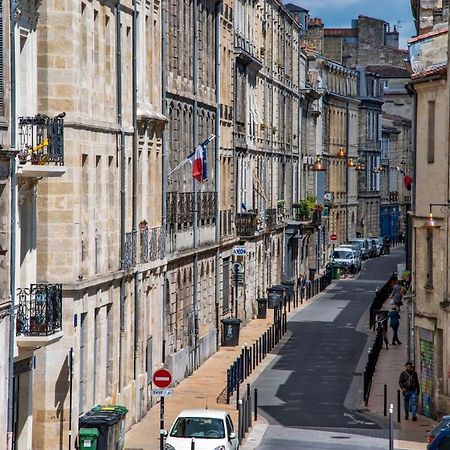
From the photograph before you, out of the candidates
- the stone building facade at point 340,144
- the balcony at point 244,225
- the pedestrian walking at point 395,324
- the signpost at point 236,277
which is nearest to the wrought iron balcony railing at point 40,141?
the pedestrian walking at point 395,324

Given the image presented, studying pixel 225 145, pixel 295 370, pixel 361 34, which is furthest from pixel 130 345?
pixel 361 34

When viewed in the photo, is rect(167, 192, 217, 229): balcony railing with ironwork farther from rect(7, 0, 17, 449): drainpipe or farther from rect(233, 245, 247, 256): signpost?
rect(7, 0, 17, 449): drainpipe

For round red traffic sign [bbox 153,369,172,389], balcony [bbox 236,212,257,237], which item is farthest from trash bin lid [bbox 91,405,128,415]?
balcony [bbox 236,212,257,237]

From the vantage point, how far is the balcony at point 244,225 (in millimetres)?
67812

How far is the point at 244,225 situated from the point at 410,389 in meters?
26.2

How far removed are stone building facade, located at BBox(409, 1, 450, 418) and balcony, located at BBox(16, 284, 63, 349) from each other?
12.8 m

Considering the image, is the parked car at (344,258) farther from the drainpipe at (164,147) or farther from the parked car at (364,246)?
the drainpipe at (164,147)

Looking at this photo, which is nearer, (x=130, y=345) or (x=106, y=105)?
(x=106, y=105)

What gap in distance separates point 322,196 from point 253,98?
112 ft

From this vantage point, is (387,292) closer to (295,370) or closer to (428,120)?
(295,370)

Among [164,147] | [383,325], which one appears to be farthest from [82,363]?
[383,325]

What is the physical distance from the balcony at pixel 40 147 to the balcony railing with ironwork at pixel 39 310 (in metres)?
2.23

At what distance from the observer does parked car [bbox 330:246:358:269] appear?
99.9 m

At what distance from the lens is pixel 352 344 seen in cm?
6256
